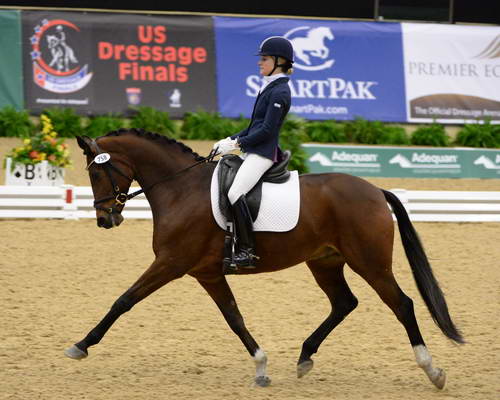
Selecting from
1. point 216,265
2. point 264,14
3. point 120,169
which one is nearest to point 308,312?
point 216,265

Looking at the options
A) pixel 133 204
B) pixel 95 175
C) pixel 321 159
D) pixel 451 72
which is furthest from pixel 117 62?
pixel 95 175

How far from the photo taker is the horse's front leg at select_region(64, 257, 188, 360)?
4969 mm

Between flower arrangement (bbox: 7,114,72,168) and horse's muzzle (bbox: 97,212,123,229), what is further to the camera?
flower arrangement (bbox: 7,114,72,168)

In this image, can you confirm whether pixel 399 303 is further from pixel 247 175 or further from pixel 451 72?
pixel 451 72

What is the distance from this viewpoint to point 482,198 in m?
11.5

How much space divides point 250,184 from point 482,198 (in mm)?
7079

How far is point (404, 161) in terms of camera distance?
14508mm

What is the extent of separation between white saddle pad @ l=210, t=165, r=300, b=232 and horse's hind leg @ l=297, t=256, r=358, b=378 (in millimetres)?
470

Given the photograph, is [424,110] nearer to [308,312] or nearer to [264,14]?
[264,14]

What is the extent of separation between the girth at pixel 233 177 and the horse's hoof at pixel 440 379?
143 cm

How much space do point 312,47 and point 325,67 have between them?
0.45 m

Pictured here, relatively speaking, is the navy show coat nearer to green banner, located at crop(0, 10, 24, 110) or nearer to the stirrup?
the stirrup

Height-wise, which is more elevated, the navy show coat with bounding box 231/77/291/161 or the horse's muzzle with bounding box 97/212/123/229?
the navy show coat with bounding box 231/77/291/161

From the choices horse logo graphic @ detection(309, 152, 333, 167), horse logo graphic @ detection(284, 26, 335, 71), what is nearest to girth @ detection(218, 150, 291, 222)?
horse logo graphic @ detection(309, 152, 333, 167)
